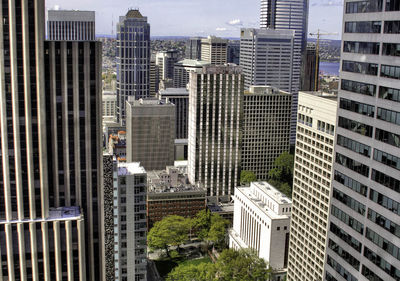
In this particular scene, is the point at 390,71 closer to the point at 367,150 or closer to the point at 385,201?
the point at 367,150

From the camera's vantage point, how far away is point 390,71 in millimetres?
47344

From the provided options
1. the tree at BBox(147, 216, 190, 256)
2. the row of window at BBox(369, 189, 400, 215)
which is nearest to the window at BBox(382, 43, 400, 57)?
the row of window at BBox(369, 189, 400, 215)

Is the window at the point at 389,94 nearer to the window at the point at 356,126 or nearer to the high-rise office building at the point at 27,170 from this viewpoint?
the window at the point at 356,126

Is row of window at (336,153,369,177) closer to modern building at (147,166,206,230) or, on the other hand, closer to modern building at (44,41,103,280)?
modern building at (44,41,103,280)

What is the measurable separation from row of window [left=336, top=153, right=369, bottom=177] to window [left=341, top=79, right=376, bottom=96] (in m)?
8.01

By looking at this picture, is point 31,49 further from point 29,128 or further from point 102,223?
point 102,223

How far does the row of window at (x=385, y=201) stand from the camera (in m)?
46.9

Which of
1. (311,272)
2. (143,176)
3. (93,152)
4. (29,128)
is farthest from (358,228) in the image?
(311,272)

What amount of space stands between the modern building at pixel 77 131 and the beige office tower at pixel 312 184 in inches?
2076

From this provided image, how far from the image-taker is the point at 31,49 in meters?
75.2

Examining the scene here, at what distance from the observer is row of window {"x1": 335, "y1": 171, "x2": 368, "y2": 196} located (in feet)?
171

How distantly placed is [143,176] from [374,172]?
210 feet

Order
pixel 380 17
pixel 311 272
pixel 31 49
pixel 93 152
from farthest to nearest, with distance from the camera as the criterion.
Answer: pixel 311 272 → pixel 93 152 → pixel 31 49 → pixel 380 17

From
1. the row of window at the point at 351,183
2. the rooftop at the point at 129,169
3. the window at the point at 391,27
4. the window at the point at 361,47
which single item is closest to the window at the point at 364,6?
the window at the point at 391,27
